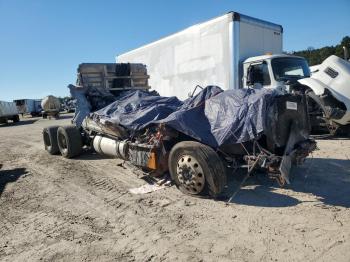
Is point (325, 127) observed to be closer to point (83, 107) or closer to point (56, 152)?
point (83, 107)

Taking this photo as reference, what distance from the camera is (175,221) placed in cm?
420

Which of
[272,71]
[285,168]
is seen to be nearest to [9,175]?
[285,168]

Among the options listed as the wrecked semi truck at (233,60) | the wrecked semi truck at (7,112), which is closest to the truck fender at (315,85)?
the wrecked semi truck at (233,60)

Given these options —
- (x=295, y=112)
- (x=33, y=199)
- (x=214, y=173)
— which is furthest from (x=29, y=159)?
(x=295, y=112)

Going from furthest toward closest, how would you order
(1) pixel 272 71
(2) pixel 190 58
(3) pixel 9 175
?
1. (2) pixel 190 58
2. (1) pixel 272 71
3. (3) pixel 9 175

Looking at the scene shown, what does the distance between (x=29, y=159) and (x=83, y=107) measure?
225 centimetres

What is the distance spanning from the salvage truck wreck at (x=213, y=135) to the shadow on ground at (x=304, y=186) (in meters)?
0.32

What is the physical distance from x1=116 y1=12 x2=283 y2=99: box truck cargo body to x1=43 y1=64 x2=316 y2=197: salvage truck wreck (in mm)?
4149

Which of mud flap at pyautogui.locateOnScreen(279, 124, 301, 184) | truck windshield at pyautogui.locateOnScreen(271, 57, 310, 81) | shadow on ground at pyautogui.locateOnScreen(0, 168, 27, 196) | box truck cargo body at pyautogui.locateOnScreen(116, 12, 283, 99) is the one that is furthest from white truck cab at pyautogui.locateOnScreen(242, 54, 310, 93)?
shadow on ground at pyautogui.locateOnScreen(0, 168, 27, 196)

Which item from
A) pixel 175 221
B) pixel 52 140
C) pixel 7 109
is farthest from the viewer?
pixel 7 109

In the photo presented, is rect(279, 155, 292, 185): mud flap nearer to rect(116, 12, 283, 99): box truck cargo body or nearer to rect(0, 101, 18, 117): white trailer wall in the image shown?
rect(116, 12, 283, 99): box truck cargo body

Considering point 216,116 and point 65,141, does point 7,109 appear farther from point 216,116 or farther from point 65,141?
point 216,116

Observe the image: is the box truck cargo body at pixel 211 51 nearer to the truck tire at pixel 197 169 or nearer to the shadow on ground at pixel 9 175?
the truck tire at pixel 197 169

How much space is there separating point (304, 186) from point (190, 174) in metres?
1.84
